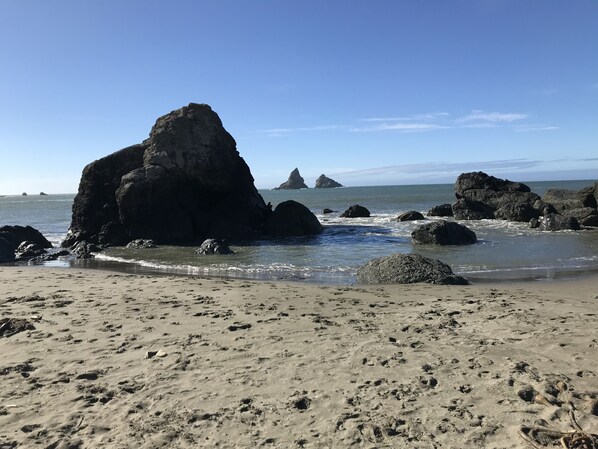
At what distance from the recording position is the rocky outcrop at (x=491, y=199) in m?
30.5

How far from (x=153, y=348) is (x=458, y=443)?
12.6 ft

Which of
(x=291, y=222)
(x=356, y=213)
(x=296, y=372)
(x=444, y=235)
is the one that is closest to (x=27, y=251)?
(x=291, y=222)

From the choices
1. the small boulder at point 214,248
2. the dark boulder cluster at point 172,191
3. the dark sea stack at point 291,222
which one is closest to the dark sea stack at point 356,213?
the dark sea stack at point 291,222

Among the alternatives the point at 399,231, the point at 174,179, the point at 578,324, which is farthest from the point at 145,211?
the point at 578,324

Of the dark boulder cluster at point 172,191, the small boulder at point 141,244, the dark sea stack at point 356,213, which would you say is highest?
the dark boulder cluster at point 172,191

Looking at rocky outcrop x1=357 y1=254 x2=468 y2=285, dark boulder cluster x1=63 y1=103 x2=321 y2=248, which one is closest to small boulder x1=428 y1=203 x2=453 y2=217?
dark boulder cluster x1=63 y1=103 x2=321 y2=248

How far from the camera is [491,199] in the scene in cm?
3666

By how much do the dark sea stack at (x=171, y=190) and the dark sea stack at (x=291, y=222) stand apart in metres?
1.12

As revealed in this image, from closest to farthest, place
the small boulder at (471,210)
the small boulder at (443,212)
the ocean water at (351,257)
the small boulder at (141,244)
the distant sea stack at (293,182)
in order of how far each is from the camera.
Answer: the ocean water at (351,257) < the small boulder at (141,244) < the small boulder at (471,210) < the small boulder at (443,212) < the distant sea stack at (293,182)

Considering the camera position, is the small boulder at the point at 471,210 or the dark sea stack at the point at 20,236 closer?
the dark sea stack at the point at 20,236

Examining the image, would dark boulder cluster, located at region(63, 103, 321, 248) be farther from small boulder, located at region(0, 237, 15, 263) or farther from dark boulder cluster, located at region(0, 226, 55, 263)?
small boulder, located at region(0, 237, 15, 263)

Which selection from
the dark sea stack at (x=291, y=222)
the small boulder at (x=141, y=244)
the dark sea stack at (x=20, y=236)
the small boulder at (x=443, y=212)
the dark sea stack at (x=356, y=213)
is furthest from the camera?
the dark sea stack at (x=356, y=213)

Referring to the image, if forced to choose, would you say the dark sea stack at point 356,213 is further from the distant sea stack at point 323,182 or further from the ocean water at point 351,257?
the distant sea stack at point 323,182

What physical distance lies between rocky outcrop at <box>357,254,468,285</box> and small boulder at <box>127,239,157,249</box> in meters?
12.1
